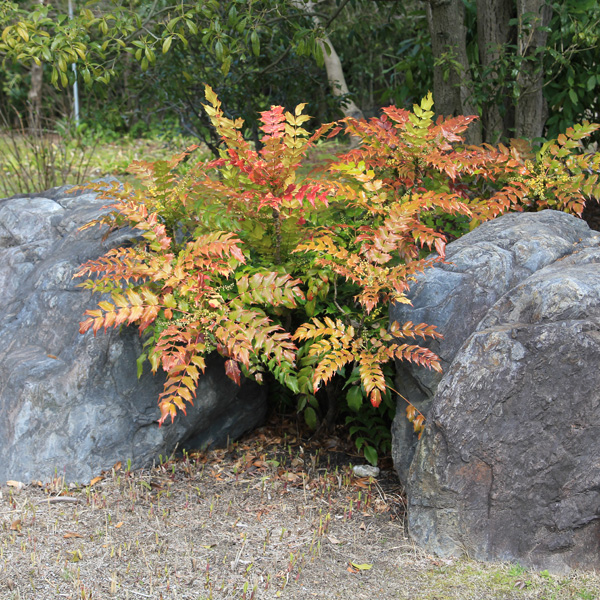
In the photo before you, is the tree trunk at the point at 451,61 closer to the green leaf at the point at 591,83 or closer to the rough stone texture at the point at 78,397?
the green leaf at the point at 591,83

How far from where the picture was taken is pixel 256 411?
3969 millimetres

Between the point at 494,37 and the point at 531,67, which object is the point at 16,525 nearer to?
the point at 531,67

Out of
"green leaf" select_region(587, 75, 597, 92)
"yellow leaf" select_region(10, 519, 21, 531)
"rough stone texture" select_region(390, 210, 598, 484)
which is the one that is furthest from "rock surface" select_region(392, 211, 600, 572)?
"green leaf" select_region(587, 75, 597, 92)

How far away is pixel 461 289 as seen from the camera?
3.17 m

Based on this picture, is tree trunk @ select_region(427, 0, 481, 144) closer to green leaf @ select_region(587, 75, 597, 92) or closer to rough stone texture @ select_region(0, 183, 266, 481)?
green leaf @ select_region(587, 75, 597, 92)

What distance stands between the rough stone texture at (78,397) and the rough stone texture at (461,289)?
1.04 metres

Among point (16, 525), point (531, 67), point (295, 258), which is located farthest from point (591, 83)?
point (16, 525)

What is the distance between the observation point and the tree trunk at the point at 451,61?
175 inches

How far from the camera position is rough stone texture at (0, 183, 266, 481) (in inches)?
Result: 137

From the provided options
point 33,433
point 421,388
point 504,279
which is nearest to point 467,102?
point 504,279

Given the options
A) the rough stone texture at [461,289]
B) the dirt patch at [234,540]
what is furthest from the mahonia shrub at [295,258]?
the dirt patch at [234,540]

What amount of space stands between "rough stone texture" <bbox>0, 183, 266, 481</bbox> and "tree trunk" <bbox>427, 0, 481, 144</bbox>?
2.39 metres

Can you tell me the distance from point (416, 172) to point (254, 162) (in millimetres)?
940

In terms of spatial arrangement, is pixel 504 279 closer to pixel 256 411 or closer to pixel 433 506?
pixel 433 506
